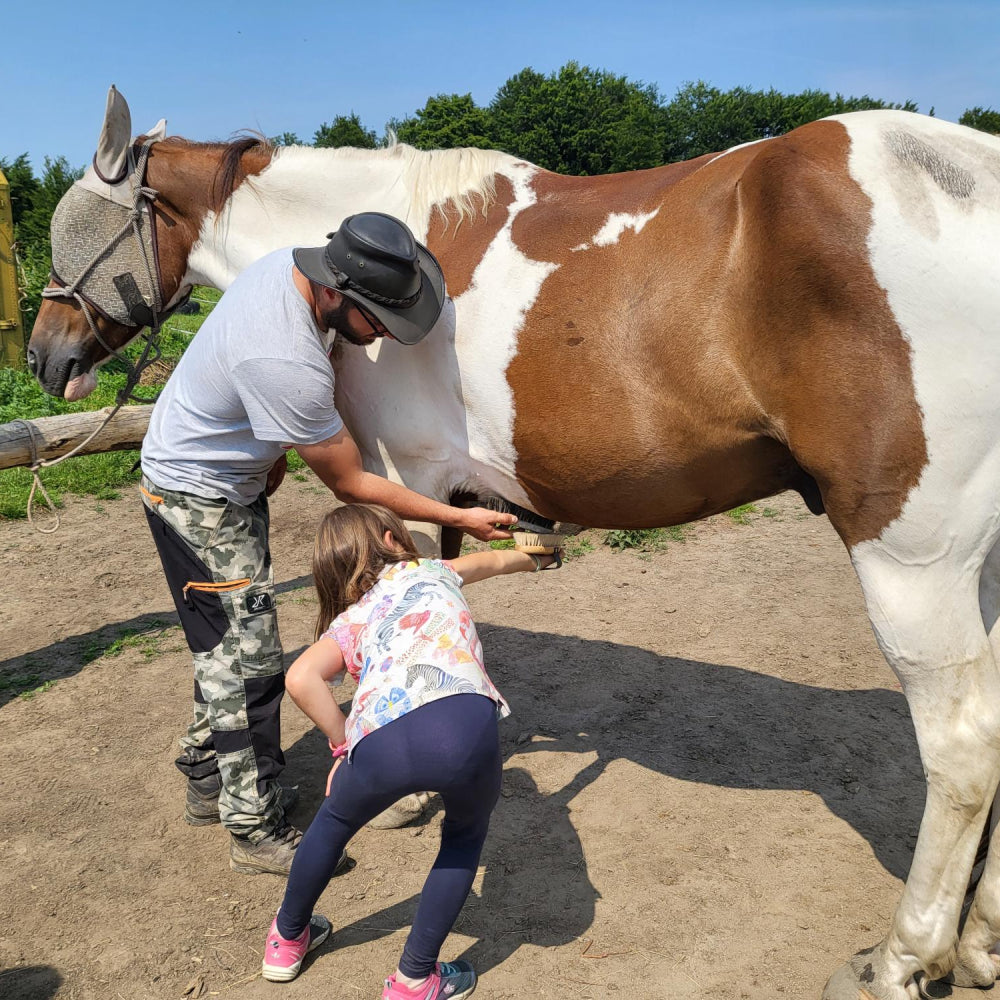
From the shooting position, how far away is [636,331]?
234cm

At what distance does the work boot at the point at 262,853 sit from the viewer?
9.49 ft

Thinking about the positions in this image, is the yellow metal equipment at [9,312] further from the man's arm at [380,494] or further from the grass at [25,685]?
the man's arm at [380,494]

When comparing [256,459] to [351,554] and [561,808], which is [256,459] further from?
[561,808]

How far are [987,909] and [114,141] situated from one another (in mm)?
3661

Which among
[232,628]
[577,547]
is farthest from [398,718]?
[577,547]

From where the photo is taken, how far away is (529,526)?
3006 mm

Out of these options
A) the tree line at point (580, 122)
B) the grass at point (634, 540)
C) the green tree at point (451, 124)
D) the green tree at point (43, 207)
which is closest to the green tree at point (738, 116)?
the tree line at point (580, 122)

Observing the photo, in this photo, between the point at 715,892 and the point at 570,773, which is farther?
the point at 570,773

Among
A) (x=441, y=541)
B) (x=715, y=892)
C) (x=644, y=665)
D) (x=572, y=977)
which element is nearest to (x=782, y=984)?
(x=715, y=892)

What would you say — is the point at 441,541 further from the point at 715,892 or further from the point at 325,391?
the point at 715,892

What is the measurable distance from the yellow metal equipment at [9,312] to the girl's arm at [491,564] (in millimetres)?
9384

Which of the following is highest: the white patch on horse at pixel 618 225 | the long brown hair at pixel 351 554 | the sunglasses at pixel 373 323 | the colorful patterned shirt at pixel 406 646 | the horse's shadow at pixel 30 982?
the white patch on horse at pixel 618 225

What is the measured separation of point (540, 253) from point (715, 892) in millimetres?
2058

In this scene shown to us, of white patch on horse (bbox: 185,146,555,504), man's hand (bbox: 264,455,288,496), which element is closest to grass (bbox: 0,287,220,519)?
white patch on horse (bbox: 185,146,555,504)
